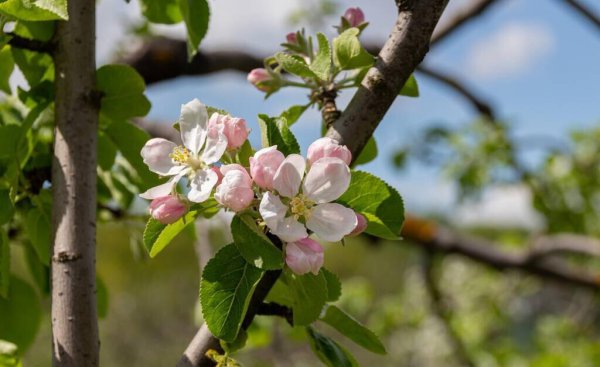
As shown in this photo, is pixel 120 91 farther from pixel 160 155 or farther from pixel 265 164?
pixel 265 164

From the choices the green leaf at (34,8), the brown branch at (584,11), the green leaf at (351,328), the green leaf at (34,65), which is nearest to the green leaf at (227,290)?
the green leaf at (351,328)

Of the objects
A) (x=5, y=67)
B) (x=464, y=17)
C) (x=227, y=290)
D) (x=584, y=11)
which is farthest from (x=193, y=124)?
(x=464, y=17)

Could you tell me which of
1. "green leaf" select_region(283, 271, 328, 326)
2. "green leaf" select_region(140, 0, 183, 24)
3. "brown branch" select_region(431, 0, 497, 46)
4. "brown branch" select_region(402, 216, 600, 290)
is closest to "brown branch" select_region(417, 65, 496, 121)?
"brown branch" select_region(431, 0, 497, 46)

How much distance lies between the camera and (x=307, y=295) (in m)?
0.65

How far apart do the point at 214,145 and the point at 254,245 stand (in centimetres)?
9

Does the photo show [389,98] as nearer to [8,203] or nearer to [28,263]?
[8,203]

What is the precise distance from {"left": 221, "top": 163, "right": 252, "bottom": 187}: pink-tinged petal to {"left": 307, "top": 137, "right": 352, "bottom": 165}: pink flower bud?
54 mm

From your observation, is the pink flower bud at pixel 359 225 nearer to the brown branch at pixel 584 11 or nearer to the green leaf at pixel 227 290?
the green leaf at pixel 227 290

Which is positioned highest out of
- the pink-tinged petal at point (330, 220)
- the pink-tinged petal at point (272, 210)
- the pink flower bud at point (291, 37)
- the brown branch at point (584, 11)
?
the pink flower bud at point (291, 37)

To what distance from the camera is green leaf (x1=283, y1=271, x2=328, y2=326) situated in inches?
25.2

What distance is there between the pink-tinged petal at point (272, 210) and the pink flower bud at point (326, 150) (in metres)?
0.05

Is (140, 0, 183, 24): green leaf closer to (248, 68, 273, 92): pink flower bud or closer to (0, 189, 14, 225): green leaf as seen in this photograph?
Answer: (248, 68, 273, 92): pink flower bud

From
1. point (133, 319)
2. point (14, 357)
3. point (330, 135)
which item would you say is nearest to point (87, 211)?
point (14, 357)

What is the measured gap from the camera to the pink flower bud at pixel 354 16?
2.61 ft
